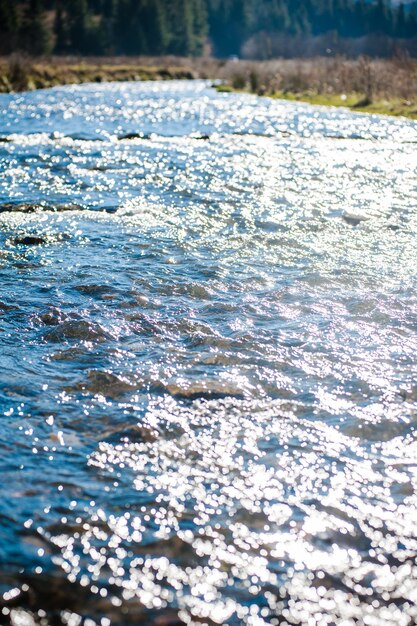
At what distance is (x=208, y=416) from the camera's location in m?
4.40

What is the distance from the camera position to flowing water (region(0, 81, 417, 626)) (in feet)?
9.97

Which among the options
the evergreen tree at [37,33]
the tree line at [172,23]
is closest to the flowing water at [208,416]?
the tree line at [172,23]

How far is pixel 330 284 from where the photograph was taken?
699 centimetres

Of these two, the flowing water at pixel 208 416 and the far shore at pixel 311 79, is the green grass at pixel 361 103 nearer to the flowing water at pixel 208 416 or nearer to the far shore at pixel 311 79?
the far shore at pixel 311 79

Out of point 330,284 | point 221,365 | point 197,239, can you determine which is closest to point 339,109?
point 197,239

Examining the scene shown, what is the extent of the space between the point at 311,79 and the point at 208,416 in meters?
35.4

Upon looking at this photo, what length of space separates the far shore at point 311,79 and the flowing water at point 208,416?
18.2 metres

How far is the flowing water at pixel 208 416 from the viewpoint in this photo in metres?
3.04

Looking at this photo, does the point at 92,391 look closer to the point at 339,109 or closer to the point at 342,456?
the point at 342,456

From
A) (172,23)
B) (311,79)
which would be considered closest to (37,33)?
(172,23)

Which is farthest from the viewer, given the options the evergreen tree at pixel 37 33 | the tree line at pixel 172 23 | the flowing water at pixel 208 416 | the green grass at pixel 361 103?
the tree line at pixel 172 23

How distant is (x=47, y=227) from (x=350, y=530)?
7058mm

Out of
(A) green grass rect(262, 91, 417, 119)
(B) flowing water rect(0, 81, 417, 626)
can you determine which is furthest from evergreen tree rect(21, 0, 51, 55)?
(B) flowing water rect(0, 81, 417, 626)

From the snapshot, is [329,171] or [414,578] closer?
[414,578]
